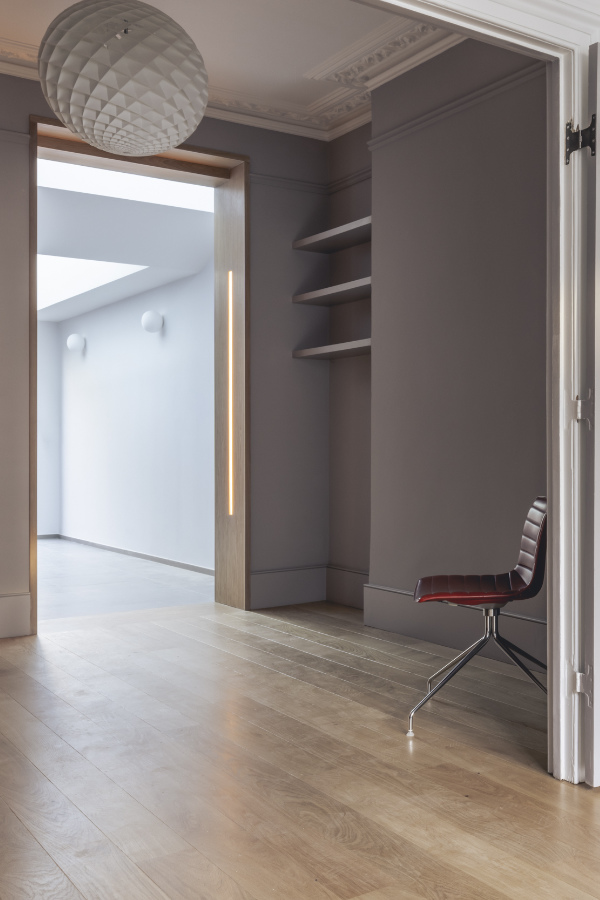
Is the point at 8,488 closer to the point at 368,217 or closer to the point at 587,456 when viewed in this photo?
the point at 368,217

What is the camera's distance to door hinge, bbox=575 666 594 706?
253 centimetres

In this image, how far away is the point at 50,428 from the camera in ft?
35.4

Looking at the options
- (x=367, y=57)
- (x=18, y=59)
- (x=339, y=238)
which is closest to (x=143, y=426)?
(x=339, y=238)

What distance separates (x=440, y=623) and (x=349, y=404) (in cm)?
169

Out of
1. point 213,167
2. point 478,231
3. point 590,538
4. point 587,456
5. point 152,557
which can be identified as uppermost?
point 213,167

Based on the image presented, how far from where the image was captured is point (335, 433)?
5637mm

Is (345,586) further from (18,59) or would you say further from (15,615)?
(18,59)

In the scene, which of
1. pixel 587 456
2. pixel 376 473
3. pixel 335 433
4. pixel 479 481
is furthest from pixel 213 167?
pixel 587 456

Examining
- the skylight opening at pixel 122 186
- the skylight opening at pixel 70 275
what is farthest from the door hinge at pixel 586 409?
the skylight opening at pixel 70 275

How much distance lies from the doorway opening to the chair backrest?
9.89 feet

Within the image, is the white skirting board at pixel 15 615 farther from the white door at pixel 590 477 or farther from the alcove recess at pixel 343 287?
the white door at pixel 590 477

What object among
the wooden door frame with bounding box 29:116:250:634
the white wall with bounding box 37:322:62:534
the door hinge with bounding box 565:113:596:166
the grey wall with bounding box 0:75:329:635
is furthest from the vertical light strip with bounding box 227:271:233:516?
the white wall with bounding box 37:322:62:534

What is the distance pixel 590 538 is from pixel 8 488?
3.22 m

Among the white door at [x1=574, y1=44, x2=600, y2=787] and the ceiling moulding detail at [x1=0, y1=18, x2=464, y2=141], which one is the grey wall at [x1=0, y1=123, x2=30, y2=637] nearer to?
the ceiling moulding detail at [x1=0, y1=18, x2=464, y2=141]
